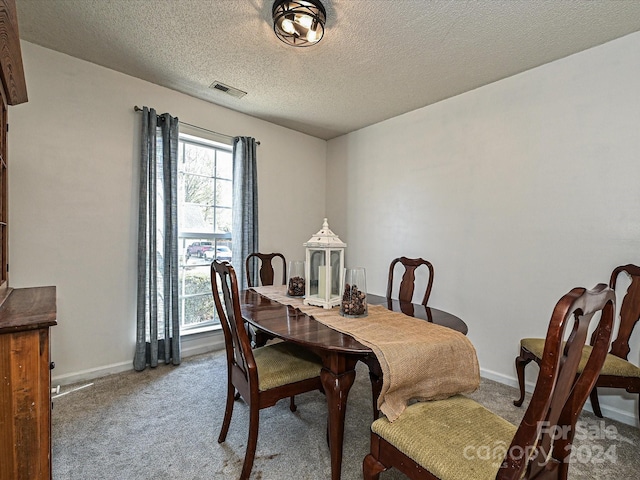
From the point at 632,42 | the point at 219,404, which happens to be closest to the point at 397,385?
the point at 219,404

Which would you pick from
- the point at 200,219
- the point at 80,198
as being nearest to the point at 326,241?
the point at 200,219

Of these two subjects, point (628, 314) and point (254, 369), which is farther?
point (628, 314)

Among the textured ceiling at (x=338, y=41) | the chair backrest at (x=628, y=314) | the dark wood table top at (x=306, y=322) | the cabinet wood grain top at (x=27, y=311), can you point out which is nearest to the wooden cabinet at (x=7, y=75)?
the cabinet wood grain top at (x=27, y=311)

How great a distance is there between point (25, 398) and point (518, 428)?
1.44 m

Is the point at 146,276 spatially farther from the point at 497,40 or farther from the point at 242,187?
the point at 497,40

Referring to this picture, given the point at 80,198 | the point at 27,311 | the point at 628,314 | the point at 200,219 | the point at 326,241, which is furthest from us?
the point at 200,219

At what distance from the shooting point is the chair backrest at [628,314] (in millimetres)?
1905

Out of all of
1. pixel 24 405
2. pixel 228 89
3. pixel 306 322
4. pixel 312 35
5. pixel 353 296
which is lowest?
pixel 24 405

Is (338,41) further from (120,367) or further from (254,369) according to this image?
(120,367)

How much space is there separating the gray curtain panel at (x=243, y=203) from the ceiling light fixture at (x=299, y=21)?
144cm

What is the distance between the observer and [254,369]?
1.42 meters

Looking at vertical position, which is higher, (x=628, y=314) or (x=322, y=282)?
(x=322, y=282)

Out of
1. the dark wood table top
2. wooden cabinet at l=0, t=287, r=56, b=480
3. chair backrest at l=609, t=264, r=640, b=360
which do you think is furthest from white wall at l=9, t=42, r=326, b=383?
chair backrest at l=609, t=264, r=640, b=360

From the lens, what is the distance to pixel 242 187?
324cm
